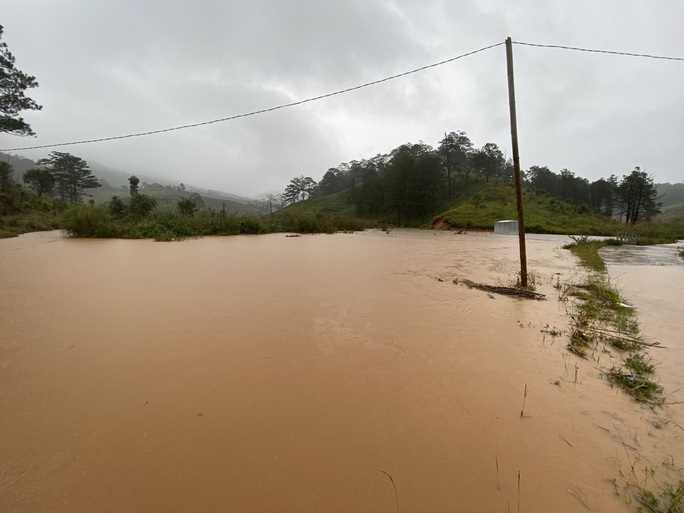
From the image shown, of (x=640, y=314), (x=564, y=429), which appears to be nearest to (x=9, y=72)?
(x=564, y=429)

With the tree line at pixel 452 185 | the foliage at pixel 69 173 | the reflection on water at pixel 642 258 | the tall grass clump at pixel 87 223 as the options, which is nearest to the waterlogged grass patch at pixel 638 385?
the reflection on water at pixel 642 258

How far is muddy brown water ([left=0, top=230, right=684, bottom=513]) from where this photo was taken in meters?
1.37

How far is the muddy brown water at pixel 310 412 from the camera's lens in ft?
4.50

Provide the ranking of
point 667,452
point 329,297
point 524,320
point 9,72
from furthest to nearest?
point 9,72
point 329,297
point 524,320
point 667,452

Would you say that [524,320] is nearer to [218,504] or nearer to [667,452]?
Result: [667,452]

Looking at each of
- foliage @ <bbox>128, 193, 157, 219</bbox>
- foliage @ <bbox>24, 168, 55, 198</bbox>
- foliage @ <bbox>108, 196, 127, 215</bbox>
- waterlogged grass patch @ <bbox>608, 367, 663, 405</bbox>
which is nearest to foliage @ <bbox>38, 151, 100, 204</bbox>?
foliage @ <bbox>24, 168, 55, 198</bbox>

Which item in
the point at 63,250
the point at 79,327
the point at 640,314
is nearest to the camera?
the point at 79,327

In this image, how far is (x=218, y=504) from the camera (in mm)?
1288

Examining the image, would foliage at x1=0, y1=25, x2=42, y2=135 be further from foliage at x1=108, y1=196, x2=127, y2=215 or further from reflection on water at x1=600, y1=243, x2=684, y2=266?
reflection on water at x1=600, y1=243, x2=684, y2=266

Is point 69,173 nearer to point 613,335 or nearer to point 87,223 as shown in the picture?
point 87,223

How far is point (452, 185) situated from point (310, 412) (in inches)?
1950

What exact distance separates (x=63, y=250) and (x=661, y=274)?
53.6ft

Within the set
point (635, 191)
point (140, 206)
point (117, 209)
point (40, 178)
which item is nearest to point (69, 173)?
point (40, 178)

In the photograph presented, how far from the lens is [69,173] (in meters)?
42.6
